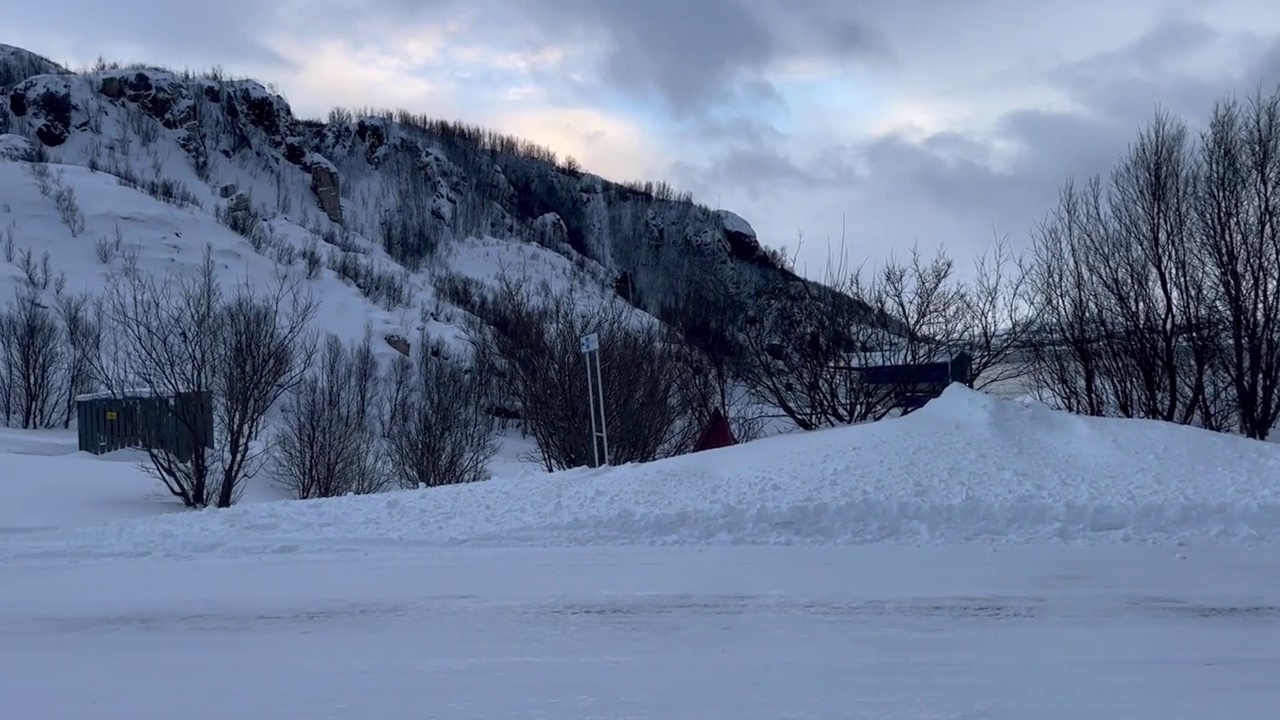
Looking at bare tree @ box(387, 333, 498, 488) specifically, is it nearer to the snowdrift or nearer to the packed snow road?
the snowdrift

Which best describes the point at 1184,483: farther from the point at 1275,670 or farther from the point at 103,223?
the point at 103,223

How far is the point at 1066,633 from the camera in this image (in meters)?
6.51

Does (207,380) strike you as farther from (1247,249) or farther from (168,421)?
(1247,249)

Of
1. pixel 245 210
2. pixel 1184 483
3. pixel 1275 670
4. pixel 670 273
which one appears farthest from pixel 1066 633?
pixel 670 273

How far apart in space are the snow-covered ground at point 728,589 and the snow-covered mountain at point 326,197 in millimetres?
39779

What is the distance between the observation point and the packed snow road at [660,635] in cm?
527

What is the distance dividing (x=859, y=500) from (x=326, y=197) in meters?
90.4

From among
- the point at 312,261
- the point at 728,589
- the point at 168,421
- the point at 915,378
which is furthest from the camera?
the point at 312,261

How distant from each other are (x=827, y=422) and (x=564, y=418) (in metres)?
6.76

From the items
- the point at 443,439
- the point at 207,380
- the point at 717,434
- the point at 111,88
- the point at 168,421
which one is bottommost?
the point at 717,434

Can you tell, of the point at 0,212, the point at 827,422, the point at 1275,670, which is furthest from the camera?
the point at 0,212

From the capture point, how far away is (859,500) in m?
10.6

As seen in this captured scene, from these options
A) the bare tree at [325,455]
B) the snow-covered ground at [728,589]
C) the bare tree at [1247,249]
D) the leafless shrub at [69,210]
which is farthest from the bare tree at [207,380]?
the leafless shrub at [69,210]

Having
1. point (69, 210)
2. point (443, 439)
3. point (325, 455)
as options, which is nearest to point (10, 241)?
point (69, 210)
